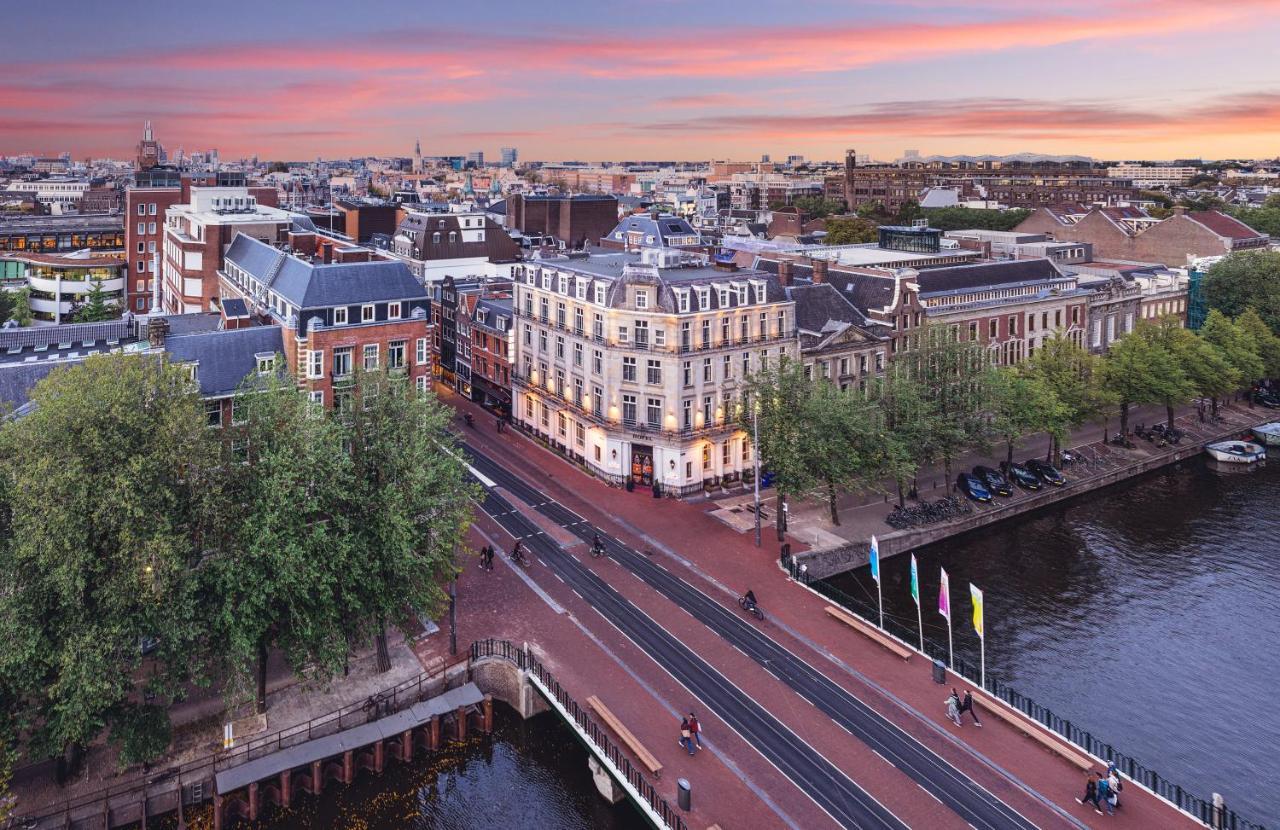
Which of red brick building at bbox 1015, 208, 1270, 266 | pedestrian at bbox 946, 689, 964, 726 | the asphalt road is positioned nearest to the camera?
the asphalt road

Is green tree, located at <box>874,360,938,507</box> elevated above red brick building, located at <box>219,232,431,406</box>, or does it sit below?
below

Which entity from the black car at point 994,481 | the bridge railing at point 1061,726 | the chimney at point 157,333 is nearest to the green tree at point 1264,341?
the black car at point 994,481

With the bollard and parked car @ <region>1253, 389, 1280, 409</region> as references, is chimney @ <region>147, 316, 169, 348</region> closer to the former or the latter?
the bollard

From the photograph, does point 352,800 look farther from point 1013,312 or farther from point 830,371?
point 1013,312

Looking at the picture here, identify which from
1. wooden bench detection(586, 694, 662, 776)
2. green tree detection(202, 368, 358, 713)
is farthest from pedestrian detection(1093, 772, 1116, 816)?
green tree detection(202, 368, 358, 713)

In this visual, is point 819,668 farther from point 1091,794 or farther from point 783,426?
point 783,426

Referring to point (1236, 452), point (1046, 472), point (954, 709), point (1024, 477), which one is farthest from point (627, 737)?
point (1236, 452)
